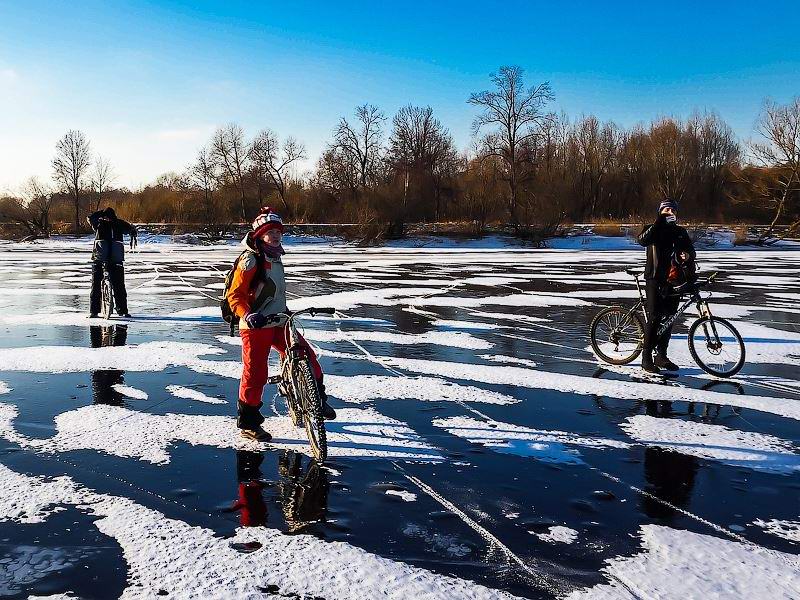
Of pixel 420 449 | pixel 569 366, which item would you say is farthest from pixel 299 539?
pixel 569 366

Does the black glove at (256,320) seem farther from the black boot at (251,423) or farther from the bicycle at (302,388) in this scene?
the black boot at (251,423)

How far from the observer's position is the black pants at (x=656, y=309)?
8.40 meters

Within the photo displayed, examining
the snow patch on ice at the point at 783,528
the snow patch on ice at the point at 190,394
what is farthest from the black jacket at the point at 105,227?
the snow patch on ice at the point at 783,528

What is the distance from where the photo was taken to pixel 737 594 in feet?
11.3

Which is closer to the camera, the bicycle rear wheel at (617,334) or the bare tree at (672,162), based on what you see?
the bicycle rear wheel at (617,334)

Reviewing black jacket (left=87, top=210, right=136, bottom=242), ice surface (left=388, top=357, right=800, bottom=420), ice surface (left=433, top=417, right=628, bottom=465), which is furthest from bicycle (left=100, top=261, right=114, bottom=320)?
ice surface (left=433, top=417, right=628, bottom=465)

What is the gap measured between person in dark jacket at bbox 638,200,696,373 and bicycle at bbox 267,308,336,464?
4812 mm

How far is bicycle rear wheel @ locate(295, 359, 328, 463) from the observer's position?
5.27m

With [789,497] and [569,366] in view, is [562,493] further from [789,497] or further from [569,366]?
[569,366]

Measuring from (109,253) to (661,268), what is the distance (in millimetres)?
10140

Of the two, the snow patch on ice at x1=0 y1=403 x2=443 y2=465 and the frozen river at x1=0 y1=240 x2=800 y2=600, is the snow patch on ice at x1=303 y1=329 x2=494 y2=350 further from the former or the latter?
the snow patch on ice at x1=0 y1=403 x2=443 y2=465

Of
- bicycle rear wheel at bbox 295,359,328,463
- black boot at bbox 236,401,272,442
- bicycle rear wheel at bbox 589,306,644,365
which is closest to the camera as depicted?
bicycle rear wheel at bbox 295,359,328,463

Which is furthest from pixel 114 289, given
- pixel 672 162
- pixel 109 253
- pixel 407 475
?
pixel 672 162

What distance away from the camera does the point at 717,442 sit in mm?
5848
